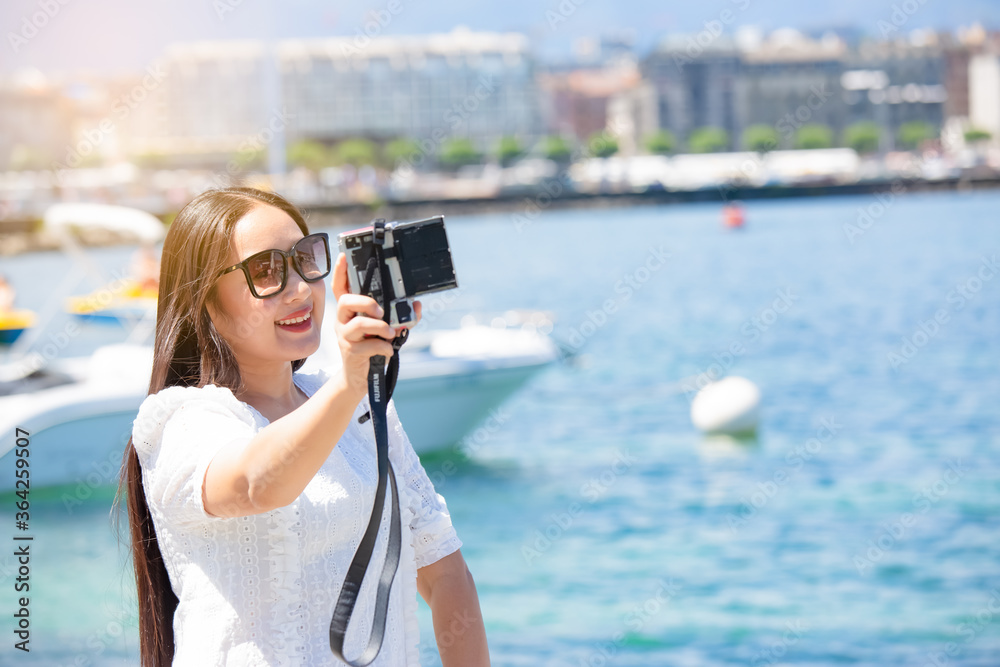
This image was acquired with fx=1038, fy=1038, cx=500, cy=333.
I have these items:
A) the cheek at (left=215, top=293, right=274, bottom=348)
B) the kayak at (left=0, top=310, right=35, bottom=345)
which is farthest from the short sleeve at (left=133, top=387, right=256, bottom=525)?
the kayak at (left=0, top=310, right=35, bottom=345)

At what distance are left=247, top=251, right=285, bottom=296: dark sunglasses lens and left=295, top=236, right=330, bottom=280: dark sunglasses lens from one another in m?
0.03

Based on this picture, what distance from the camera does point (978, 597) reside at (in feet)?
23.7

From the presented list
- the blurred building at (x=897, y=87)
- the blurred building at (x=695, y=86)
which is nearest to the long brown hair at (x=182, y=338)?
the blurred building at (x=695, y=86)

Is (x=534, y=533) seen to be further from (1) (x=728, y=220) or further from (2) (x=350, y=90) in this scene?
(2) (x=350, y=90)

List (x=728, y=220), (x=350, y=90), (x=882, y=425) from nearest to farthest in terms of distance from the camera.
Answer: (x=882, y=425)
(x=728, y=220)
(x=350, y=90)

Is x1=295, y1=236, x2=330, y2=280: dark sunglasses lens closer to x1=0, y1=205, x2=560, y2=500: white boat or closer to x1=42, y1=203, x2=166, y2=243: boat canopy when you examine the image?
x1=0, y1=205, x2=560, y2=500: white boat

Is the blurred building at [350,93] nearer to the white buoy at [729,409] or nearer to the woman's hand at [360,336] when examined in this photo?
the white buoy at [729,409]

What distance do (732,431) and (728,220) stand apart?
43.7m

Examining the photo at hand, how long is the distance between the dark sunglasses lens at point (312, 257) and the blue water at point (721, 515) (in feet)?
2.70

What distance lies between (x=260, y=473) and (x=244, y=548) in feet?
0.59

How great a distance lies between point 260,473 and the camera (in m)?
1.22

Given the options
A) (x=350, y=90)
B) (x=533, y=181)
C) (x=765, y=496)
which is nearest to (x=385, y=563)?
(x=765, y=496)

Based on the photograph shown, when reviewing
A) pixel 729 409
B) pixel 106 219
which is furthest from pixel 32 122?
pixel 729 409

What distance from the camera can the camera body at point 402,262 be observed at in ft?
3.92
